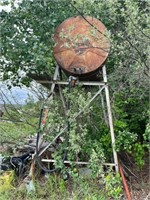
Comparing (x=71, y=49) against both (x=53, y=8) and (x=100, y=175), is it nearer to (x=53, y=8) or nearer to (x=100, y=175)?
(x=53, y=8)

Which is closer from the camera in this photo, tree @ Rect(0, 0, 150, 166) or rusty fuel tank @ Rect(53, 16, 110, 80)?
tree @ Rect(0, 0, 150, 166)

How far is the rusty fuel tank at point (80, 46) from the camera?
15.8 feet

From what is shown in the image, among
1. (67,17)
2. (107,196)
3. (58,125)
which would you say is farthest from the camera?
(67,17)

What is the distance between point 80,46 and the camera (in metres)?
4.91

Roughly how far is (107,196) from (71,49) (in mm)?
2096

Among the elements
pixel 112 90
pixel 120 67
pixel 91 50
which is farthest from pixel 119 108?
pixel 91 50

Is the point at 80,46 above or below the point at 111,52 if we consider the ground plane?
above

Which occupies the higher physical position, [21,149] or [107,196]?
[21,149]

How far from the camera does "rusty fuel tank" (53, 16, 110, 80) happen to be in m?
4.81

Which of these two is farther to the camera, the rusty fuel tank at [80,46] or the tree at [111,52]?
the rusty fuel tank at [80,46]

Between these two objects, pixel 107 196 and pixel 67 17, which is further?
pixel 67 17

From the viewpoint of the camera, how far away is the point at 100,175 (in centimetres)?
472

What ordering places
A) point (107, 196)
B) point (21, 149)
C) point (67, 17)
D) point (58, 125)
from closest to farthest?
point (107, 196) < point (58, 125) < point (67, 17) < point (21, 149)

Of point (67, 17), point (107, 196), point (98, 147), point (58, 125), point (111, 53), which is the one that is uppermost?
point (67, 17)
